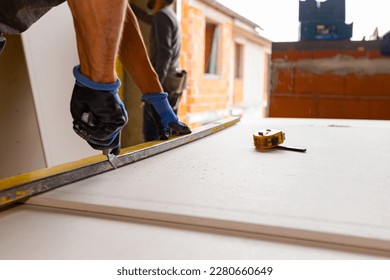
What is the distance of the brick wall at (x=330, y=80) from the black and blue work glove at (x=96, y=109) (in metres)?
3.17

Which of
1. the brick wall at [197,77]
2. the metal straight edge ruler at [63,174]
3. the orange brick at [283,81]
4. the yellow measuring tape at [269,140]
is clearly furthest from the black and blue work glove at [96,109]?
the orange brick at [283,81]

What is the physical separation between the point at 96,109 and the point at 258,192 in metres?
0.45

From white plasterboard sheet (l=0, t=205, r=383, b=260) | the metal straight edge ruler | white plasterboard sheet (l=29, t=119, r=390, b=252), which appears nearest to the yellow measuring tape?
white plasterboard sheet (l=29, t=119, r=390, b=252)

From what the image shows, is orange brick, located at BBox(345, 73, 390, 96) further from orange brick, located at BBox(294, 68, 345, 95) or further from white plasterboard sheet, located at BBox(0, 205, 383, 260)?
white plasterboard sheet, located at BBox(0, 205, 383, 260)

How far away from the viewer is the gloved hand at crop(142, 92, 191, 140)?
58.4 inches

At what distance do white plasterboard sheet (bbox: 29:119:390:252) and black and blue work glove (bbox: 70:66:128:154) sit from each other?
0.41 ft

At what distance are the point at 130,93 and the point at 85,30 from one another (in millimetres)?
2387

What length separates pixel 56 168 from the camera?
97 cm

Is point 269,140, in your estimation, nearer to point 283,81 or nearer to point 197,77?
point 283,81

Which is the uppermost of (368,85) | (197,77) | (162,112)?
(197,77)

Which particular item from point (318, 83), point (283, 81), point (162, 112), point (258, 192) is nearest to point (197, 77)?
point (283, 81)

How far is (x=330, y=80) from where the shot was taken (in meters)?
3.74

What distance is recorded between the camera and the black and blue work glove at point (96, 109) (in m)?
0.90

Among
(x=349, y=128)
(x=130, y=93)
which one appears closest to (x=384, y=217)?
(x=349, y=128)
